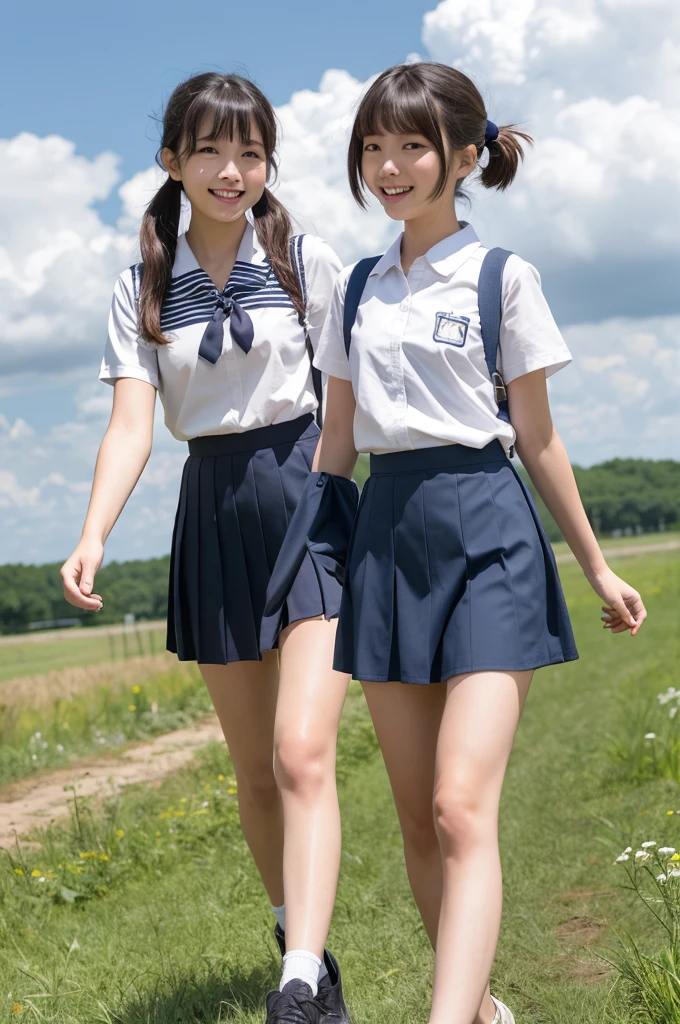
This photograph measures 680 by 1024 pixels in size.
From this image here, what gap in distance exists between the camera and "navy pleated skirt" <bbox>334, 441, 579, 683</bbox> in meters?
2.51

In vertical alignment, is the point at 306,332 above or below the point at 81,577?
above

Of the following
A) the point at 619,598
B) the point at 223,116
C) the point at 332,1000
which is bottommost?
the point at 332,1000

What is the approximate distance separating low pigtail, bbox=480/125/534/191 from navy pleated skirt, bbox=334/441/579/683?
2.46 ft

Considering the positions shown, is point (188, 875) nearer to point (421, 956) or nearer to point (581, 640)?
point (421, 956)

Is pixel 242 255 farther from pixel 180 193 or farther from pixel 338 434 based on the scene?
pixel 338 434

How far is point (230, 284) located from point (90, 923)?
9.32 ft

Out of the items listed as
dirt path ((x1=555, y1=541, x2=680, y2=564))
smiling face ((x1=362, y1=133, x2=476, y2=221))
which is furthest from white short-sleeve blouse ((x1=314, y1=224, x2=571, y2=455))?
dirt path ((x1=555, y1=541, x2=680, y2=564))

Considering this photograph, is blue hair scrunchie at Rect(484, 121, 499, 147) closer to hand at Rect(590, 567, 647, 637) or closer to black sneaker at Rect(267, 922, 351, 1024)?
hand at Rect(590, 567, 647, 637)

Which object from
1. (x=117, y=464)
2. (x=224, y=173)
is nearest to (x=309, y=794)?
(x=117, y=464)

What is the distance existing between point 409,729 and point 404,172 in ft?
4.16

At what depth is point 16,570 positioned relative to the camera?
17.9 metres

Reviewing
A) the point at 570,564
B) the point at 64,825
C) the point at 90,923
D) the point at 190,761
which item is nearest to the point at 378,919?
the point at 90,923

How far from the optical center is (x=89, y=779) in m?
8.31

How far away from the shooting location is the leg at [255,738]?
3.45 metres
